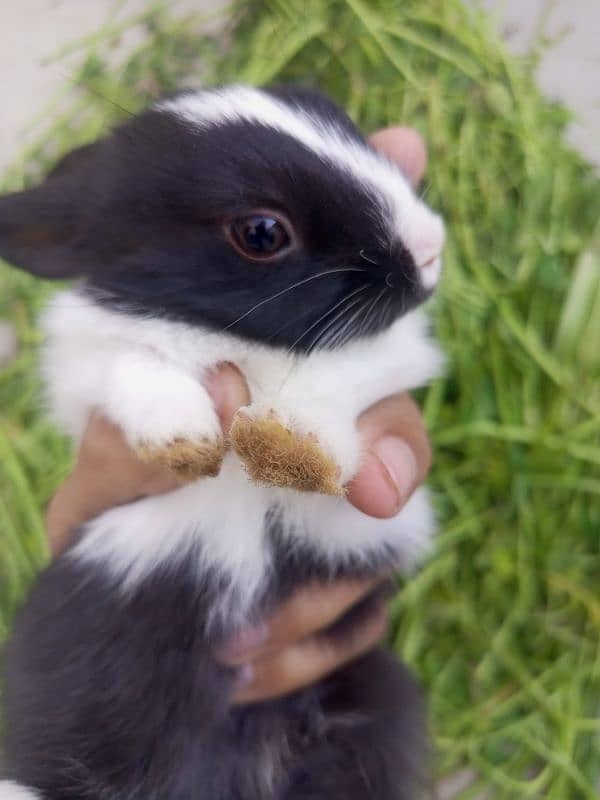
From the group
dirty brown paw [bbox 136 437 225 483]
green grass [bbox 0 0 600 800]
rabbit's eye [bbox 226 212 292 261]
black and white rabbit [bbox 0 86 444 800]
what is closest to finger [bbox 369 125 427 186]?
black and white rabbit [bbox 0 86 444 800]

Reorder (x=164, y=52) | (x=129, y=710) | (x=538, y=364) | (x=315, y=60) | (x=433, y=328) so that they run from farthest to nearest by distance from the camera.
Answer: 1. (x=164, y=52)
2. (x=315, y=60)
3. (x=433, y=328)
4. (x=538, y=364)
5. (x=129, y=710)

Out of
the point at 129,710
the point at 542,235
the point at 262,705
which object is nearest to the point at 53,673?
the point at 129,710

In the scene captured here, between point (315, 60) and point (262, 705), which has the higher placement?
point (315, 60)

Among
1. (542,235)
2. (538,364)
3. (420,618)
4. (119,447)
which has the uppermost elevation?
(542,235)

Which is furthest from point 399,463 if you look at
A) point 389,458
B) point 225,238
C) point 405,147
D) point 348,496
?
point 405,147

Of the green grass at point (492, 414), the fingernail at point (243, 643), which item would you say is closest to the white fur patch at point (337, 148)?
the fingernail at point (243, 643)

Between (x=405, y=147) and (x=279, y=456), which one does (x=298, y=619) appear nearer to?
(x=279, y=456)

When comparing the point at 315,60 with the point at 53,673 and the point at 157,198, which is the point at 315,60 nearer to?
the point at 157,198

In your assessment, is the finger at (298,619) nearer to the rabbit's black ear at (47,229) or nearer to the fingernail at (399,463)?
the fingernail at (399,463)

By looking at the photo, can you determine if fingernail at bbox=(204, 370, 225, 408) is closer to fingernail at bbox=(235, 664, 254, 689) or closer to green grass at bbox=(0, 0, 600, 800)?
fingernail at bbox=(235, 664, 254, 689)
